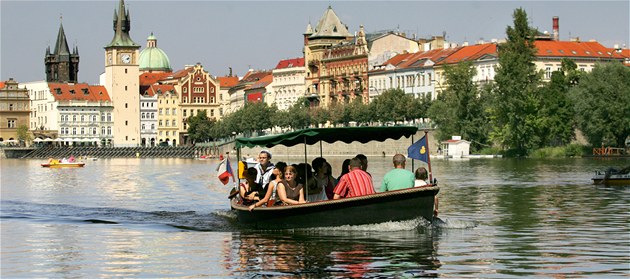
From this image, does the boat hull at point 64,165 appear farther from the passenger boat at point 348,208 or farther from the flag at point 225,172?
the passenger boat at point 348,208

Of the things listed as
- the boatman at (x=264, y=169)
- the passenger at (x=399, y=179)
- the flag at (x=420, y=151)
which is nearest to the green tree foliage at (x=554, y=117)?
the boatman at (x=264, y=169)

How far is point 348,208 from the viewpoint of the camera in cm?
3584

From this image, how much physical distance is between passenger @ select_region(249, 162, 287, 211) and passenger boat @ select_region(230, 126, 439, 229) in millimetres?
197

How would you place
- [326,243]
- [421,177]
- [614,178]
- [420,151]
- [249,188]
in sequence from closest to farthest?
[326,243] → [420,151] → [421,177] → [249,188] → [614,178]

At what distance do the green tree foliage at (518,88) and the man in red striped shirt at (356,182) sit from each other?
9236 cm

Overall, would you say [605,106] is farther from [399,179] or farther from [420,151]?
[399,179]

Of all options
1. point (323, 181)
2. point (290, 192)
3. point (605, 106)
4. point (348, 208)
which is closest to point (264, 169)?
point (323, 181)

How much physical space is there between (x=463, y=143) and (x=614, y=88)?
2344 cm

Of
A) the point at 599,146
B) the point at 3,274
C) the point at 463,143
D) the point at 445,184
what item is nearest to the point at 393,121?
the point at 463,143

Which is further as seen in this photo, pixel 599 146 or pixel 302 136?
pixel 599 146

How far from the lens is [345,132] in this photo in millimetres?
38344

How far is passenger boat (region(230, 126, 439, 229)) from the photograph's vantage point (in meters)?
35.1

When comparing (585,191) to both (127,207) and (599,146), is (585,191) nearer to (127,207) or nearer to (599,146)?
(127,207)

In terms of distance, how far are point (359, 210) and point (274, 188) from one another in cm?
262
